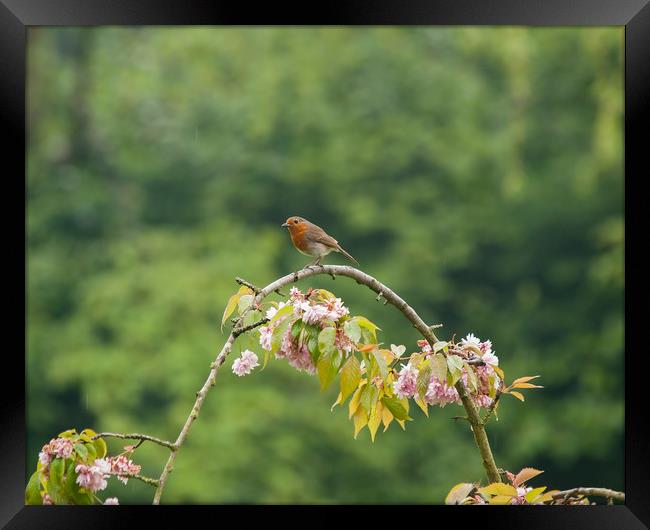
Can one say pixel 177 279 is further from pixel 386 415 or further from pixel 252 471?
pixel 386 415

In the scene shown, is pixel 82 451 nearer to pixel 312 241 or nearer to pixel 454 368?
pixel 454 368

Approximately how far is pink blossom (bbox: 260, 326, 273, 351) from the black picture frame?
40 cm

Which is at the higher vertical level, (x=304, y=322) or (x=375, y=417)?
(x=304, y=322)

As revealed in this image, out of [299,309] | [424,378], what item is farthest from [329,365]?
[424,378]

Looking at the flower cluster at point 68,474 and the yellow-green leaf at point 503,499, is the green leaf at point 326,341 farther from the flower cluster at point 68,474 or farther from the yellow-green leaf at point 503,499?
the yellow-green leaf at point 503,499

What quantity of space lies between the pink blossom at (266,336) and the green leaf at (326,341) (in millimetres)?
132

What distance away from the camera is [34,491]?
2.25 m

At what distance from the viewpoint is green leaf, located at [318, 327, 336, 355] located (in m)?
2.25

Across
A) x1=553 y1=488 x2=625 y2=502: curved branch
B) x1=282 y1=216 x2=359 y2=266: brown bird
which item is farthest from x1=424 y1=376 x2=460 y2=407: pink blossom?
x1=282 y1=216 x2=359 y2=266: brown bird

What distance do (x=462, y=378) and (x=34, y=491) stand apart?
3.78 feet

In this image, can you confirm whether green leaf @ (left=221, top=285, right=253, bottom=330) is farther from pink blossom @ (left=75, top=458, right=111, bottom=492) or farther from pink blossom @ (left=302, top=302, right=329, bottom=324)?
pink blossom @ (left=75, top=458, right=111, bottom=492)

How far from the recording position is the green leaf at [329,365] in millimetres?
2234

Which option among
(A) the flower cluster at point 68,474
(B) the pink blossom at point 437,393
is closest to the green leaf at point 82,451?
(A) the flower cluster at point 68,474

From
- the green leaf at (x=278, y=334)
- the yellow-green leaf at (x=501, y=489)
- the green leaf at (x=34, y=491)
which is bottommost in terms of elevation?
the yellow-green leaf at (x=501, y=489)
